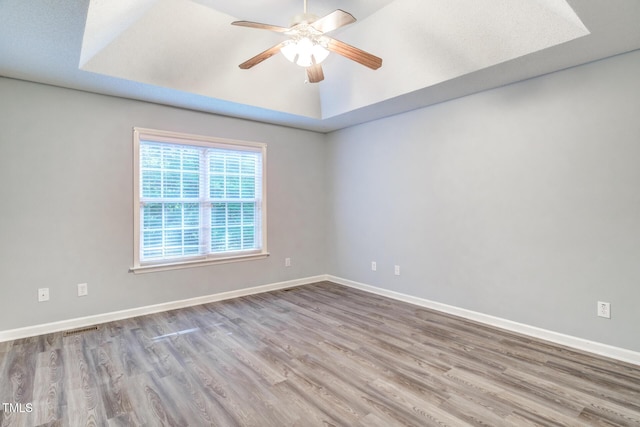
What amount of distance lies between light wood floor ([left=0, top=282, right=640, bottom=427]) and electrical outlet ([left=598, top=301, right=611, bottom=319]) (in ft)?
1.20

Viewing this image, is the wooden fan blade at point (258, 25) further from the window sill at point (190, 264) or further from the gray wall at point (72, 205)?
the window sill at point (190, 264)

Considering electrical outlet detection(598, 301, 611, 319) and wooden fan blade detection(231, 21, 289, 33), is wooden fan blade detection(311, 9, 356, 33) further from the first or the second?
electrical outlet detection(598, 301, 611, 319)

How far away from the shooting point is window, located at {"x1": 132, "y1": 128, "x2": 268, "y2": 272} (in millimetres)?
3734

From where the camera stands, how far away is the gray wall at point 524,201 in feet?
8.51

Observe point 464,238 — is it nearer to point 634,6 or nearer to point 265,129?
point 634,6

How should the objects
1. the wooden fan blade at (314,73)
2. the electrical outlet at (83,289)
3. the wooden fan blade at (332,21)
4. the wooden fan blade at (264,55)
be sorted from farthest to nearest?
the electrical outlet at (83,289), the wooden fan blade at (314,73), the wooden fan blade at (264,55), the wooden fan blade at (332,21)

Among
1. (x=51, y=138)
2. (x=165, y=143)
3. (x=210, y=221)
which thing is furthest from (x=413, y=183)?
(x=51, y=138)

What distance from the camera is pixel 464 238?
11.7 ft

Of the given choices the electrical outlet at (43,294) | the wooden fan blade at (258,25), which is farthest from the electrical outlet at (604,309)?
the electrical outlet at (43,294)

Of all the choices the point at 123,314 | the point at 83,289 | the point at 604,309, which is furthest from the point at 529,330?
the point at 83,289

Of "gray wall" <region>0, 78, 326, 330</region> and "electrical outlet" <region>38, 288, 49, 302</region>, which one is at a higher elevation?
"gray wall" <region>0, 78, 326, 330</region>

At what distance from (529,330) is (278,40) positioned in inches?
153

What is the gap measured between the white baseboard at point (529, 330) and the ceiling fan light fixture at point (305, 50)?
300cm

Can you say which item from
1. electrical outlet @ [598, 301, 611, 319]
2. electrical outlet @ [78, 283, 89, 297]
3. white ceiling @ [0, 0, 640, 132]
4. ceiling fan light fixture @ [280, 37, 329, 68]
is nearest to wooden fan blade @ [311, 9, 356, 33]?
ceiling fan light fixture @ [280, 37, 329, 68]
